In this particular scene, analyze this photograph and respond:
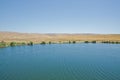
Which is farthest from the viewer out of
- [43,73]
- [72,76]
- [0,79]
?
[43,73]

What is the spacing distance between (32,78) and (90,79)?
4.15 metres

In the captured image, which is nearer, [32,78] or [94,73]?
[32,78]

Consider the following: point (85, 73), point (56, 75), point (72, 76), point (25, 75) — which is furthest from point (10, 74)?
point (85, 73)

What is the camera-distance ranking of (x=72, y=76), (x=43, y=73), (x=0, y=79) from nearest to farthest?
(x=0, y=79) < (x=72, y=76) < (x=43, y=73)

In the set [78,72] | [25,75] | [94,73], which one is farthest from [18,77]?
[94,73]

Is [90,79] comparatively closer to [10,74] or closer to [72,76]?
[72,76]

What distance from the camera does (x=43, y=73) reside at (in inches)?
619

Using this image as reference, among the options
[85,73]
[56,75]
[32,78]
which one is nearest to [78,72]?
[85,73]

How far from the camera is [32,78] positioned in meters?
14.1

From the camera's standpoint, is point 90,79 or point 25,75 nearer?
point 90,79

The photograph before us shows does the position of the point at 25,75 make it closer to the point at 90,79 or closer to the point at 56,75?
the point at 56,75

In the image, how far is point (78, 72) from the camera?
16.2 meters

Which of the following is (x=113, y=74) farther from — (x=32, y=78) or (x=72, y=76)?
(x=32, y=78)

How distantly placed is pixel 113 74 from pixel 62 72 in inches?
161
